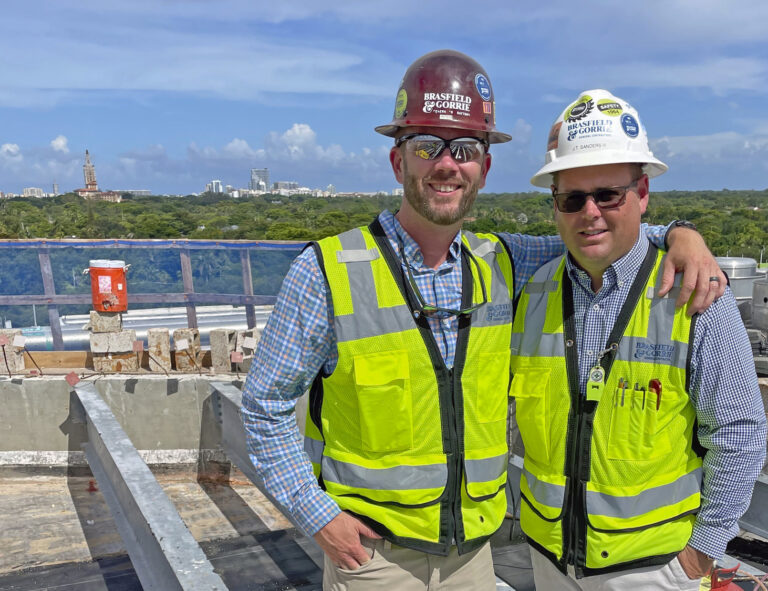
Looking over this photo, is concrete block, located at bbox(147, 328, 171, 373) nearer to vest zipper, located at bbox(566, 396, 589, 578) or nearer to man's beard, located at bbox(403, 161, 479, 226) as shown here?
man's beard, located at bbox(403, 161, 479, 226)

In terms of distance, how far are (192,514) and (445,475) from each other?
16.6 feet

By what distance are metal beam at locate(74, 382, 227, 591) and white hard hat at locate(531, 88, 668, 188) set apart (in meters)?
2.22

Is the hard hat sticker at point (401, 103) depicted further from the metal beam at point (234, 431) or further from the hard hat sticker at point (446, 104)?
the metal beam at point (234, 431)

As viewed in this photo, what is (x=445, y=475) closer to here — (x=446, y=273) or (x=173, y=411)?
(x=446, y=273)

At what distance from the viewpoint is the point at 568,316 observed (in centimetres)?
250

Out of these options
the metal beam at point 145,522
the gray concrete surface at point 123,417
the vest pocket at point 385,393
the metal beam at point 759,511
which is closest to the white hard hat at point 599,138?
the vest pocket at point 385,393

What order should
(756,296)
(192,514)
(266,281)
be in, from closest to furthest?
(192,514), (756,296), (266,281)

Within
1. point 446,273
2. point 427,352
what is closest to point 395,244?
point 446,273

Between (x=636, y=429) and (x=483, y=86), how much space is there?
144 centimetres

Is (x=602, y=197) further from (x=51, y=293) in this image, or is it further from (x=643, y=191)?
(x=51, y=293)

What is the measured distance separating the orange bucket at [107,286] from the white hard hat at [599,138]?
6.45m

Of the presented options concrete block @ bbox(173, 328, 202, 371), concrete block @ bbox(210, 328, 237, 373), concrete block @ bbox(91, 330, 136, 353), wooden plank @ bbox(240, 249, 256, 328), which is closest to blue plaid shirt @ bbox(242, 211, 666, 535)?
concrete block @ bbox(210, 328, 237, 373)

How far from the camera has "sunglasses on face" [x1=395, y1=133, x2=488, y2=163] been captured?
8.44 ft

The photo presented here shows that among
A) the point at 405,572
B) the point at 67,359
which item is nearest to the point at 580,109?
the point at 405,572
